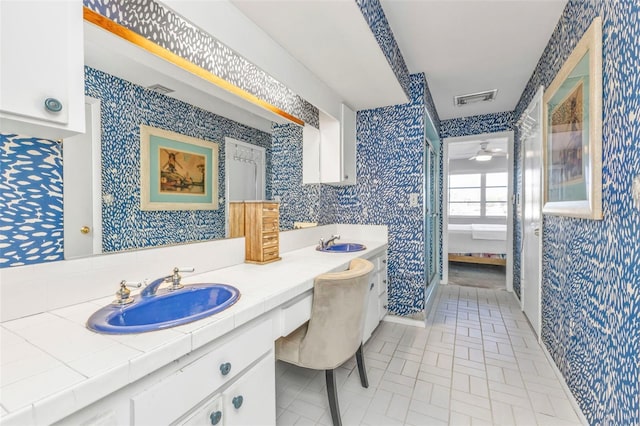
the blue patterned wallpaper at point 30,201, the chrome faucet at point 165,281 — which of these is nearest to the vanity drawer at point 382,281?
the chrome faucet at point 165,281

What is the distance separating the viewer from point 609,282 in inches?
50.0

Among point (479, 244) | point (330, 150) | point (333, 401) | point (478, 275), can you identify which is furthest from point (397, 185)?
point (479, 244)

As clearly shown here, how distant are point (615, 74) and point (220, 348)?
1.92 metres

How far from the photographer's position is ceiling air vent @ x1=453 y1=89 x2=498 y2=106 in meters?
3.36

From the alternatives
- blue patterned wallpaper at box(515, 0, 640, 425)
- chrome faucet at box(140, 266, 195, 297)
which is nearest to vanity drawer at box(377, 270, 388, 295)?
blue patterned wallpaper at box(515, 0, 640, 425)

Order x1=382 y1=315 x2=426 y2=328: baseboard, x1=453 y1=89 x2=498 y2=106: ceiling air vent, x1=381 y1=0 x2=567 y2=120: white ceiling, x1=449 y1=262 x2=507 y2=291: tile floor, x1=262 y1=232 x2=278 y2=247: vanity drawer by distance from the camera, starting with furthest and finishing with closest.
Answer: x1=449 y1=262 x2=507 y2=291: tile floor < x1=453 y1=89 x2=498 y2=106: ceiling air vent < x1=382 y1=315 x2=426 y2=328: baseboard < x1=381 y1=0 x2=567 y2=120: white ceiling < x1=262 y1=232 x2=278 y2=247: vanity drawer

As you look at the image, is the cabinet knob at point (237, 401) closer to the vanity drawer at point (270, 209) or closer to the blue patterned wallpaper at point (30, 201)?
the blue patterned wallpaper at point (30, 201)

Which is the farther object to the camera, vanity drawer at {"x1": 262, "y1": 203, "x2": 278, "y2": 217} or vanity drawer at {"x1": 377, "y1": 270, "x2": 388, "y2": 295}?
vanity drawer at {"x1": 377, "y1": 270, "x2": 388, "y2": 295}

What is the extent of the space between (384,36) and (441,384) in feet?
7.74

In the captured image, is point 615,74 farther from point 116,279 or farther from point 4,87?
point 116,279

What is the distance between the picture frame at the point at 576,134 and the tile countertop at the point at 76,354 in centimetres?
163

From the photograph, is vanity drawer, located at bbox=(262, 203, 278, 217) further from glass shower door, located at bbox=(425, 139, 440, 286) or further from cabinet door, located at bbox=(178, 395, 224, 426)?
glass shower door, located at bbox=(425, 139, 440, 286)

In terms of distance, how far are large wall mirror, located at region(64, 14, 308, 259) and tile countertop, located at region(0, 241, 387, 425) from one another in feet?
0.95

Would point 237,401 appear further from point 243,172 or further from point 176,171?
point 243,172
